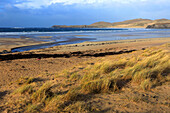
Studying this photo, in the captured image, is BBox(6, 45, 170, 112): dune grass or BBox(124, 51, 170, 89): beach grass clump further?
BBox(124, 51, 170, 89): beach grass clump

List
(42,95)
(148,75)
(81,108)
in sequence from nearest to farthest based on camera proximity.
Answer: (81,108)
(42,95)
(148,75)

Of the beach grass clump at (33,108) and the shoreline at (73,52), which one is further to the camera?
the shoreline at (73,52)

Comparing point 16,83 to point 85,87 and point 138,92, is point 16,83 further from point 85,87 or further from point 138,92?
point 138,92

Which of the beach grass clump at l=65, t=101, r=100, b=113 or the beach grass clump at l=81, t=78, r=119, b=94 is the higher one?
the beach grass clump at l=81, t=78, r=119, b=94

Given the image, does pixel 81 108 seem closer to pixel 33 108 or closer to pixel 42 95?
pixel 33 108

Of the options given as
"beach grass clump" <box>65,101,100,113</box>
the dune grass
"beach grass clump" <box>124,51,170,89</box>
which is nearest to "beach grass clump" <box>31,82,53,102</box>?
the dune grass

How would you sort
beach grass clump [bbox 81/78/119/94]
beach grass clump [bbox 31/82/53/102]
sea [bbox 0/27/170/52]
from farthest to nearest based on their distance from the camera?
sea [bbox 0/27/170/52], beach grass clump [bbox 81/78/119/94], beach grass clump [bbox 31/82/53/102]

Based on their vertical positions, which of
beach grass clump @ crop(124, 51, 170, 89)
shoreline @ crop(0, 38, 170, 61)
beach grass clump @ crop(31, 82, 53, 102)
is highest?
beach grass clump @ crop(124, 51, 170, 89)

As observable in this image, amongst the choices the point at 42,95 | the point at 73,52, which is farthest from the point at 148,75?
the point at 73,52

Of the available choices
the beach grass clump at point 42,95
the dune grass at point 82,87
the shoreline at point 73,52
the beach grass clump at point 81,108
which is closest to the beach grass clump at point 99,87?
the dune grass at point 82,87

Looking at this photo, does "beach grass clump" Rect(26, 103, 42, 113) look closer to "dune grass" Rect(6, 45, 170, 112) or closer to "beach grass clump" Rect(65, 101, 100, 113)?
"dune grass" Rect(6, 45, 170, 112)

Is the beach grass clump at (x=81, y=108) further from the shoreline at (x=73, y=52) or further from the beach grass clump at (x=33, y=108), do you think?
the shoreline at (x=73, y=52)

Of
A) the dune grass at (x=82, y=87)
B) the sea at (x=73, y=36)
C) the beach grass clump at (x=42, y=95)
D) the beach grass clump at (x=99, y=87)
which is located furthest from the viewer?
the sea at (x=73, y=36)

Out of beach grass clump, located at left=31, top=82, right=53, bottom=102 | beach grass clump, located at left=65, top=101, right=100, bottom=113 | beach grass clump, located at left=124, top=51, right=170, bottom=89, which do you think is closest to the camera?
beach grass clump, located at left=65, top=101, right=100, bottom=113
